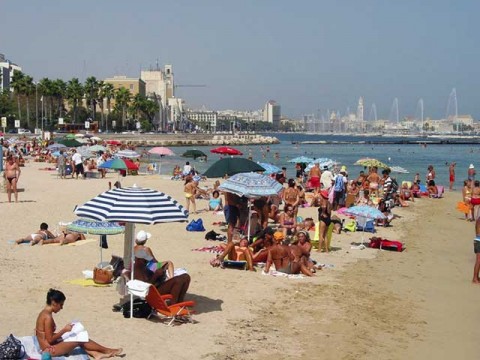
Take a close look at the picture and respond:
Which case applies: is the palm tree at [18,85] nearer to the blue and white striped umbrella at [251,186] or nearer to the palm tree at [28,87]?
the palm tree at [28,87]

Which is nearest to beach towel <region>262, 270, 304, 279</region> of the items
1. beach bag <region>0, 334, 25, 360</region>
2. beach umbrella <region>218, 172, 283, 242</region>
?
beach umbrella <region>218, 172, 283, 242</region>

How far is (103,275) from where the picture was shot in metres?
10.6

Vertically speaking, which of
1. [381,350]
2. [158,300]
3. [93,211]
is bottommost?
[381,350]

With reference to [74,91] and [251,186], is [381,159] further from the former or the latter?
[251,186]

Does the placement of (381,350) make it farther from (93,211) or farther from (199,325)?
(93,211)

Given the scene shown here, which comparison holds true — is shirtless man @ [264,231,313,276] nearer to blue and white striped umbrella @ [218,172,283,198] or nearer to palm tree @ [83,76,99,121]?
blue and white striped umbrella @ [218,172,283,198]

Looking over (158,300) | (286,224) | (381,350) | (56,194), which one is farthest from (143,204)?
(56,194)

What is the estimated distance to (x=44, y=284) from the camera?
1059 cm

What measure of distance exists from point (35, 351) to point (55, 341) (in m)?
0.23

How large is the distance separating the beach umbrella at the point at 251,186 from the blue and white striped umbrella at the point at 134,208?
4.82 m

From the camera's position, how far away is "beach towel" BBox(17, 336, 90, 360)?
693cm

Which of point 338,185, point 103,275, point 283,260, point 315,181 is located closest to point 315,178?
point 315,181

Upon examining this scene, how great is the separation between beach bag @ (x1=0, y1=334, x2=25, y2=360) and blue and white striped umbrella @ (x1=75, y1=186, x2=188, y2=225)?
7.45 ft

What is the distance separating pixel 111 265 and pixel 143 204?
2.41 meters
